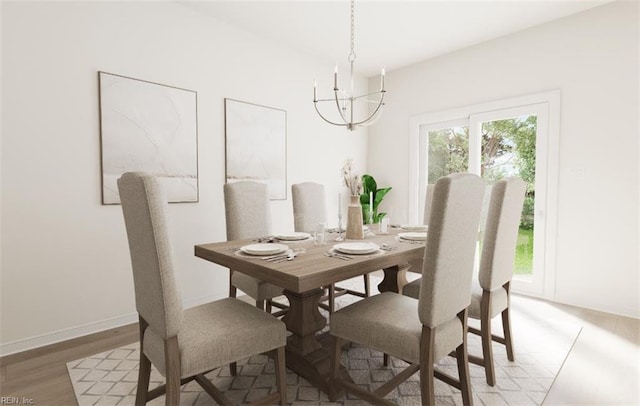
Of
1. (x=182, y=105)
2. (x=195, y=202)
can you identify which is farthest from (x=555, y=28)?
(x=195, y=202)

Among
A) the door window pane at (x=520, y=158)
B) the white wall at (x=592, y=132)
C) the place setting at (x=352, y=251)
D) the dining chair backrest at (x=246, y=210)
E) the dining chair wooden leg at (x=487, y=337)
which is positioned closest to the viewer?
the place setting at (x=352, y=251)

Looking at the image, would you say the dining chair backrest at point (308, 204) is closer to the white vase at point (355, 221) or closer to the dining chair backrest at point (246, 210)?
the dining chair backrest at point (246, 210)

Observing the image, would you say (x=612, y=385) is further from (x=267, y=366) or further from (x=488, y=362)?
(x=267, y=366)

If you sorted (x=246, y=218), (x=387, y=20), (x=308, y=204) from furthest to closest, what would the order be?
(x=387, y=20) < (x=308, y=204) < (x=246, y=218)

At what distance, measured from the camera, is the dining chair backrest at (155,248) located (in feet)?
4.20

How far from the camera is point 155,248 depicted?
4.25 ft

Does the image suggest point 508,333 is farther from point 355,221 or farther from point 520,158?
point 520,158

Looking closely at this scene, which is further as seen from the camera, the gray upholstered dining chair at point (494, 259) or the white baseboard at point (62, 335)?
the white baseboard at point (62, 335)

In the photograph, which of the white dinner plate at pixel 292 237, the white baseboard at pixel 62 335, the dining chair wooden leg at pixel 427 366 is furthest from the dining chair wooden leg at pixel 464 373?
the white baseboard at pixel 62 335

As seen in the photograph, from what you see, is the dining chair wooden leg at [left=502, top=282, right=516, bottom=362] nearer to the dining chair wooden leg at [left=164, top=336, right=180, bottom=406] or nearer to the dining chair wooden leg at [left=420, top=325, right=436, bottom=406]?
the dining chair wooden leg at [left=420, top=325, right=436, bottom=406]

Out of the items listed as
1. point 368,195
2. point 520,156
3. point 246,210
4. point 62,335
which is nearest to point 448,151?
point 520,156

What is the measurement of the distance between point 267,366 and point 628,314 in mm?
3178

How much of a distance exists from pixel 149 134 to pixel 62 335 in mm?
1648

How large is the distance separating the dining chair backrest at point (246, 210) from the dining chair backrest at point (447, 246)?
Answer: 1.55m
